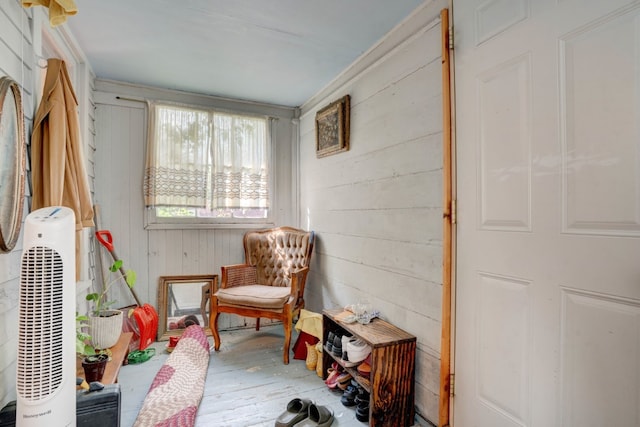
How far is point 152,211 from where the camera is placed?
3045 mm

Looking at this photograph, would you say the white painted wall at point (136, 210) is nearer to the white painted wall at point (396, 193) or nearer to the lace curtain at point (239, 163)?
the lace curtain at point (239, 163)

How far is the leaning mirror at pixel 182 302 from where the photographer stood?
305cm

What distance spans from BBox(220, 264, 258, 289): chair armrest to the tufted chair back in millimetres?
71

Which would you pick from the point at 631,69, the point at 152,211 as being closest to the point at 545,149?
the point at 631,69

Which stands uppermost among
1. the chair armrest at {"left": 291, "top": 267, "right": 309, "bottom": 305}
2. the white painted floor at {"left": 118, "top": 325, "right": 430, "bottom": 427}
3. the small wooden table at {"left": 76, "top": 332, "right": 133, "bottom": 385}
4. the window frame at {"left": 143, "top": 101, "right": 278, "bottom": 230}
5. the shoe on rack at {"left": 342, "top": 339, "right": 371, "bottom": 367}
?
the window frame at {"left": 143, "top": 101, "right": 278, "bottom": 230}

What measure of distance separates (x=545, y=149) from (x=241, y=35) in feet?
6.31

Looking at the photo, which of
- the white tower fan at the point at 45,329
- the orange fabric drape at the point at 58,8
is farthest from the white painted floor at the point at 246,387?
the orange fabric drape at the point at 58,8

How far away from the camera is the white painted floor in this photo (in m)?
1.83

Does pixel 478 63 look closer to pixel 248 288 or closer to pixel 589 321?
pixel 589 321

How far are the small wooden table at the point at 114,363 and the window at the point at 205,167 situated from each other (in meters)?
1.17

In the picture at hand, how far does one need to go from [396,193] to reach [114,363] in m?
2.01

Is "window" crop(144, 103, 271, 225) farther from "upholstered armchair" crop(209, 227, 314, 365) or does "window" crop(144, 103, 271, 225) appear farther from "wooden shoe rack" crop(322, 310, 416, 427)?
"wooden shoe rack" crop(322, 310, 416, 427)

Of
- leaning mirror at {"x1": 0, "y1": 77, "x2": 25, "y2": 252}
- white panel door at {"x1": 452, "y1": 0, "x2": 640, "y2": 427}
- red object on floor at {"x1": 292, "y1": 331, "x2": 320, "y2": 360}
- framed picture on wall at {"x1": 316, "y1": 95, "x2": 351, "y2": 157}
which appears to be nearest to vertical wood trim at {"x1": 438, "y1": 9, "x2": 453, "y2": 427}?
white panel door at {"x1": 452, "y1": 0, "x2": 640, "y2": 427}

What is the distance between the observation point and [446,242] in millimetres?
1609
